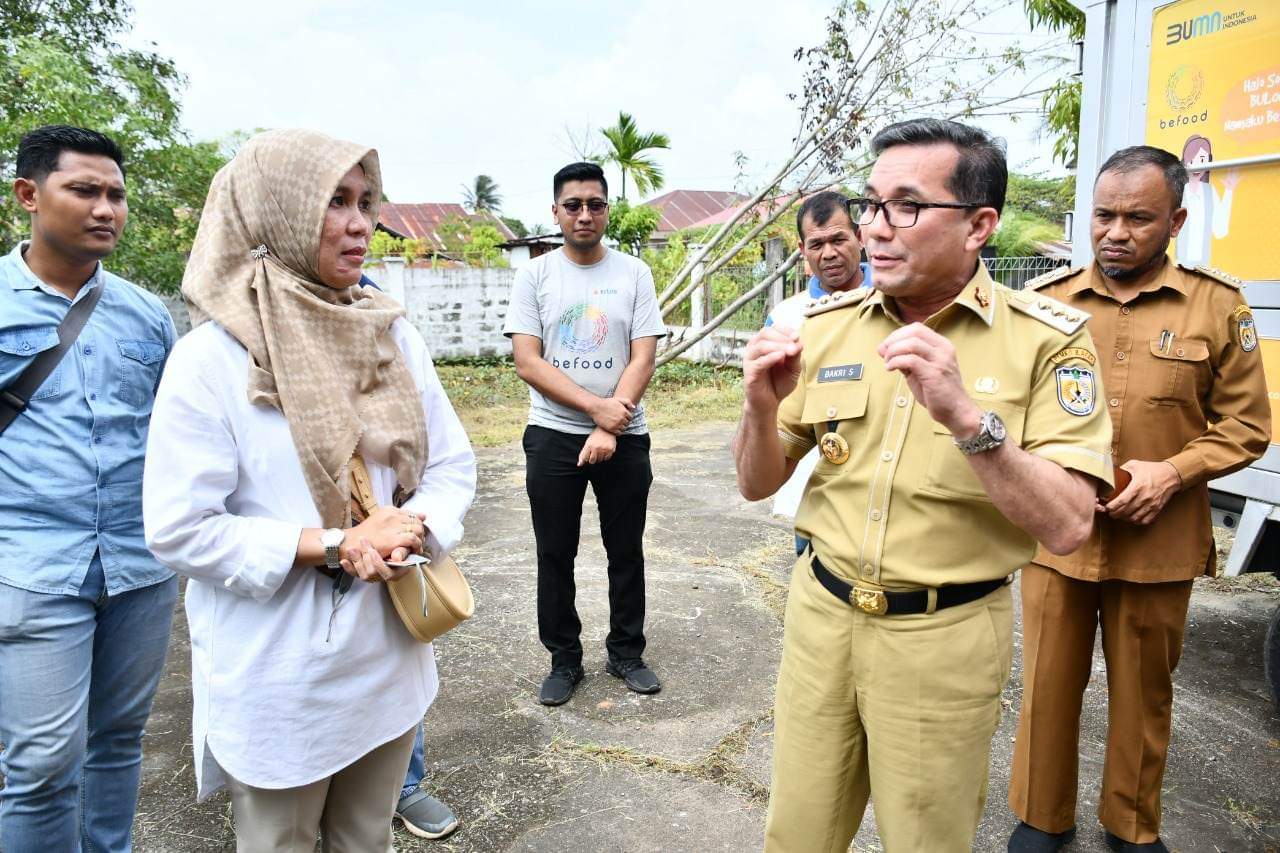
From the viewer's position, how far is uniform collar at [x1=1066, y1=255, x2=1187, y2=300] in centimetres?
258

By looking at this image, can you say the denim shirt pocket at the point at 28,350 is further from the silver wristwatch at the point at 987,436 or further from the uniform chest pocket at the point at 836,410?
the silver wristwatch at the point at 987,436

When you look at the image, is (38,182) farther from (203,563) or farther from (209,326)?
(203,563)

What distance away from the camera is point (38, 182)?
233 cm

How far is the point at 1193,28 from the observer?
321 cm

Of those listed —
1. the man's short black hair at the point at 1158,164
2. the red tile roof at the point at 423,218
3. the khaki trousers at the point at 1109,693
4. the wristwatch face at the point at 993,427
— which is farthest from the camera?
the red tile roof at the point at 423,218

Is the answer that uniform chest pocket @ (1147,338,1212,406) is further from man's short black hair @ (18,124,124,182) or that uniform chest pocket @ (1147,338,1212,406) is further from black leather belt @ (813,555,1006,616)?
man's short black hair @ (18,124,124,182)

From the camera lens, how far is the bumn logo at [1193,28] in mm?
3135

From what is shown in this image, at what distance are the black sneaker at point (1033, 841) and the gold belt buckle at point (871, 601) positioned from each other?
1.44 m

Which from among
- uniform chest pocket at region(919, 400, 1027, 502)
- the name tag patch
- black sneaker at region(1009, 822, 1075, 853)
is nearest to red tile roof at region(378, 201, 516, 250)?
black sneaker at region(1009, 822, 1075, 853)

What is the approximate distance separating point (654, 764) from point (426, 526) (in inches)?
66.7

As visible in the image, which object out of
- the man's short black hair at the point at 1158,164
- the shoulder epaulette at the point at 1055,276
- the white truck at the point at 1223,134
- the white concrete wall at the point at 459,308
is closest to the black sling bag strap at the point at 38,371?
the shoulder epaulette at the point at 1055,276

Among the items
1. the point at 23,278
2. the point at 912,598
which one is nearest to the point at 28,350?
the point at 23,278

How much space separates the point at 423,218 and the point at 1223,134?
46.3m

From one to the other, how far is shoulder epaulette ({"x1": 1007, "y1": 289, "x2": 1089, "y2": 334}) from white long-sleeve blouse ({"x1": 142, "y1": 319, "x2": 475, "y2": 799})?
1.41 metres
